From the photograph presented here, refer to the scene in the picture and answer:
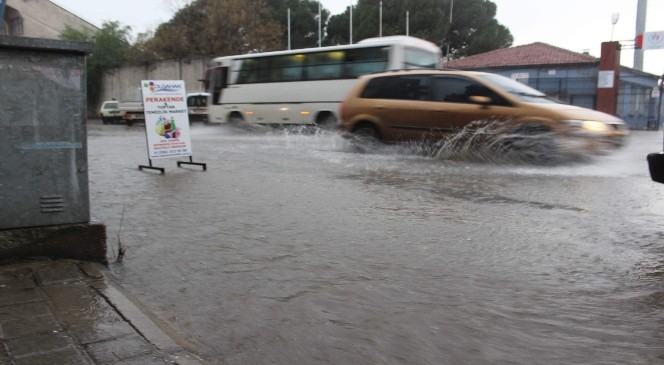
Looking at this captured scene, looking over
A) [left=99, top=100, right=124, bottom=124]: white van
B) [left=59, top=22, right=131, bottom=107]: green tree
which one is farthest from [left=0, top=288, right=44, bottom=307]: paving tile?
[left=59, top=22, right=131, bottom=107]: green tree

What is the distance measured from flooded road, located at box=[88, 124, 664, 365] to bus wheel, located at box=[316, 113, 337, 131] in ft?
36.1

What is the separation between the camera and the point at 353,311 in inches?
131

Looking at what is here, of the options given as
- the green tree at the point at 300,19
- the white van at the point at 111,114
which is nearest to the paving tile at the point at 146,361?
the white van at the point at 111,114

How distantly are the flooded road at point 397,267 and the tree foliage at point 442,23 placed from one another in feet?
143

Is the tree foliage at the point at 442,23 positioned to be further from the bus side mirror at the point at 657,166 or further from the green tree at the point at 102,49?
the bus side mirror at the point at 657,166

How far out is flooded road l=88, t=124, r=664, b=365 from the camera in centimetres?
294

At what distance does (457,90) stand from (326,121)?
9.19m

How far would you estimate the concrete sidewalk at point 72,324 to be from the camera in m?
2.51

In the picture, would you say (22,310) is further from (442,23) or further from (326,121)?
(442,23)

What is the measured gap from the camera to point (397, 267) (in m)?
4.18

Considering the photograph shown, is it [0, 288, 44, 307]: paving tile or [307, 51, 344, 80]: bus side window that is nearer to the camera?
[0, 288, 44, 307]: paving tile

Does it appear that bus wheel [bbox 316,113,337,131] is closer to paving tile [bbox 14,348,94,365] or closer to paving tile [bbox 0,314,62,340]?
paving tile [bbox 0,314,62,340]

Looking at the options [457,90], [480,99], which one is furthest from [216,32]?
[480,99]

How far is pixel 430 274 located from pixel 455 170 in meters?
5.89
